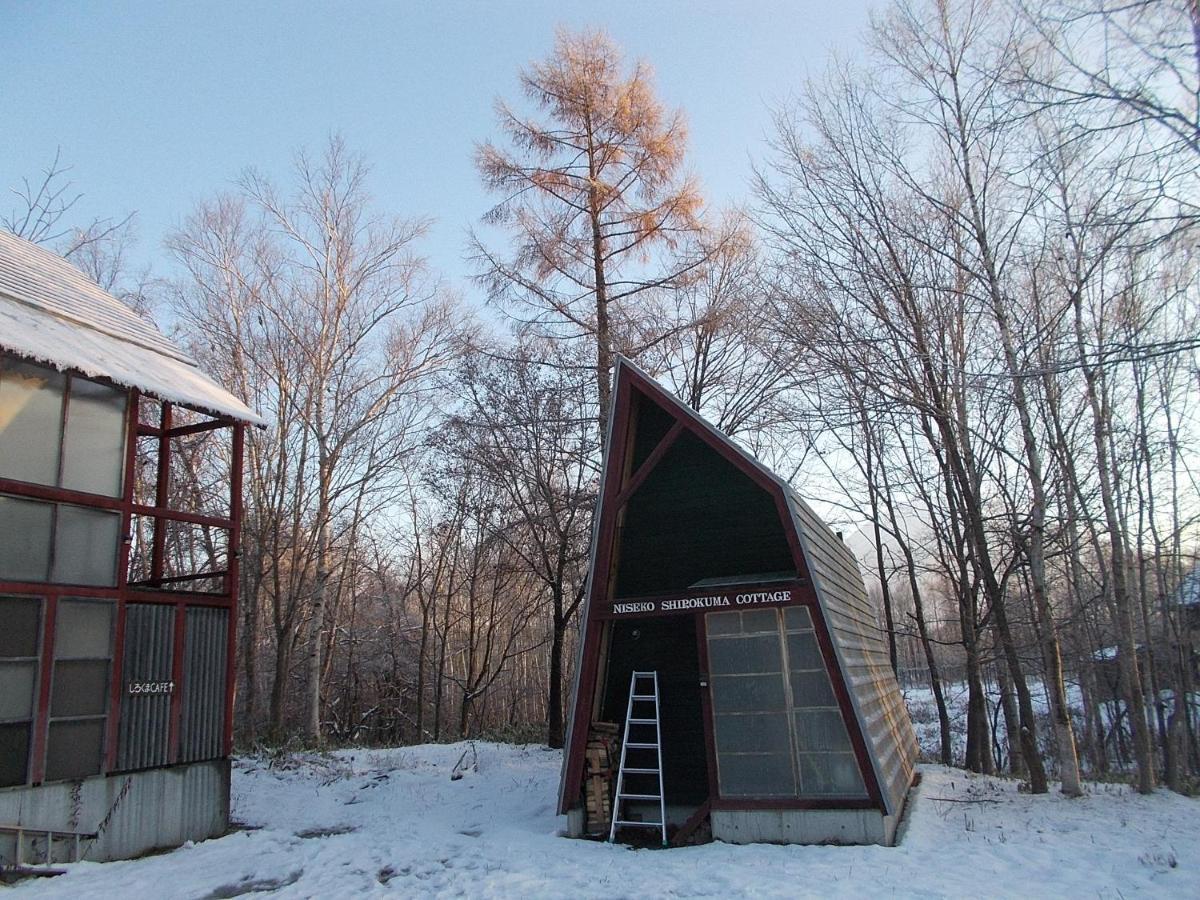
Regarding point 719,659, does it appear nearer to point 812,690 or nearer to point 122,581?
point 812,690

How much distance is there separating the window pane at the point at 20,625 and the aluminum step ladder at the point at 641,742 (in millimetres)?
7022

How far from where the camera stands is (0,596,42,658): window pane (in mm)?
8594

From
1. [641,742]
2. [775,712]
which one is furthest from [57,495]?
[775,712]

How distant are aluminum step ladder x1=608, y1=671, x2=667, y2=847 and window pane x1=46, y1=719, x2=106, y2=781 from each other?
6.28 metres

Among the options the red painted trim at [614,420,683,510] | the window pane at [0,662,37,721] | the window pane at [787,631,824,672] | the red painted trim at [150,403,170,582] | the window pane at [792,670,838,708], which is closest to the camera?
the window pane at [0,662,37,721]

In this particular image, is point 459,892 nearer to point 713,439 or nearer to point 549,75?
point 713,439

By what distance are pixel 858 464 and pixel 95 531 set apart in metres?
20.8

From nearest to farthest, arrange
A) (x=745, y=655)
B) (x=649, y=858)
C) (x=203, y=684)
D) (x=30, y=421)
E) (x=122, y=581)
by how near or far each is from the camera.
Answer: (x=649, y=858)
(x=745, y=655)
(x=30, y=421)
(x=122, y=581)
(x=203, y=684)

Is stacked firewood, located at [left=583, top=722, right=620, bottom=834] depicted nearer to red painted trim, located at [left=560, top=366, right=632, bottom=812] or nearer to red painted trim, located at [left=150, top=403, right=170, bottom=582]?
red painted trim, located at [left=560, top=366, right=632, bottom=812]

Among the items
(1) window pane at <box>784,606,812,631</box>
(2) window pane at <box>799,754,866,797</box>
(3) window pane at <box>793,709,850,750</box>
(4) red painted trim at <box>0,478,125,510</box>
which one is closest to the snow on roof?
(4) red painted trim at <box>0,478,125,510</box>

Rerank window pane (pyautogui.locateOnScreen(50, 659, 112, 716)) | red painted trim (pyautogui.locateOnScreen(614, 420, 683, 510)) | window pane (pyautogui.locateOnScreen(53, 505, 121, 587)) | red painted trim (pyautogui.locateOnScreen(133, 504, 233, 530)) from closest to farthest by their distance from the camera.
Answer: window pane (pyautogui.locateOnScreen(50, 659, 112, 716)), window pane (pyautogui.locateOnScreen(53, 505, 121, 587)), red painted trim (pyautogui.locateOnScreen(614, 420, 683, 510)), red painted trim (pyautogui.locateOnScreen(133, 504, 233, 530))

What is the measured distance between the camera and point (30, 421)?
9.32m

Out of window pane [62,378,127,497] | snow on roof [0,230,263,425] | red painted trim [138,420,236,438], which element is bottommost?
window pane [62,378,127,497]

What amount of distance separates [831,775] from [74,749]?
8791 millimetres
